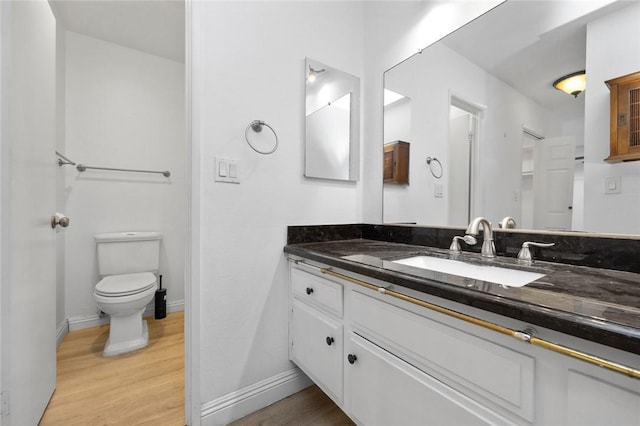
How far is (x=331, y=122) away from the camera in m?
1.67

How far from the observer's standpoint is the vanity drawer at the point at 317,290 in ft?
3.64

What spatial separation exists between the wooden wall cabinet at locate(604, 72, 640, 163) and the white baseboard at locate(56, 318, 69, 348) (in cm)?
322

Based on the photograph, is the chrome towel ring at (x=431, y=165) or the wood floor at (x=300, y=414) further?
the chrome towel ring at (x=431, y=165)

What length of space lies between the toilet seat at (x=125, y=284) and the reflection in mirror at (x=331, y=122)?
1.46 meters

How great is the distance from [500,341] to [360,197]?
1291 millimetres

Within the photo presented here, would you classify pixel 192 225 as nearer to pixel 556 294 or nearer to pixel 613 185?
pixel 556 294

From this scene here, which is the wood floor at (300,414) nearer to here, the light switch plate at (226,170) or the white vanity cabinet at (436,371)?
the white vanity cabinet at (436,371)

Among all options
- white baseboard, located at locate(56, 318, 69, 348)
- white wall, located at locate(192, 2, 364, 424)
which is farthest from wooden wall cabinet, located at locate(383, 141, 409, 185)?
white baseboard, located at locate(56, 318, 69, 348)

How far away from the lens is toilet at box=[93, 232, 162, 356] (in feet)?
6.01

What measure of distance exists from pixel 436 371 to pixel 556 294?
0.35 meters

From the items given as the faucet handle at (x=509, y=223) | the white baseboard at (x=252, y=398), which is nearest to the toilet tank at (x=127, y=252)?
the white baseboard at (x=252, y=398)

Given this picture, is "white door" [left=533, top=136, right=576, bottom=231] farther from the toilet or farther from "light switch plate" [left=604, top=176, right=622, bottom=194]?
the toilet

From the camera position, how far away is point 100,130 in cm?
235

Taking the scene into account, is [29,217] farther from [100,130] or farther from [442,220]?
[442,220]
